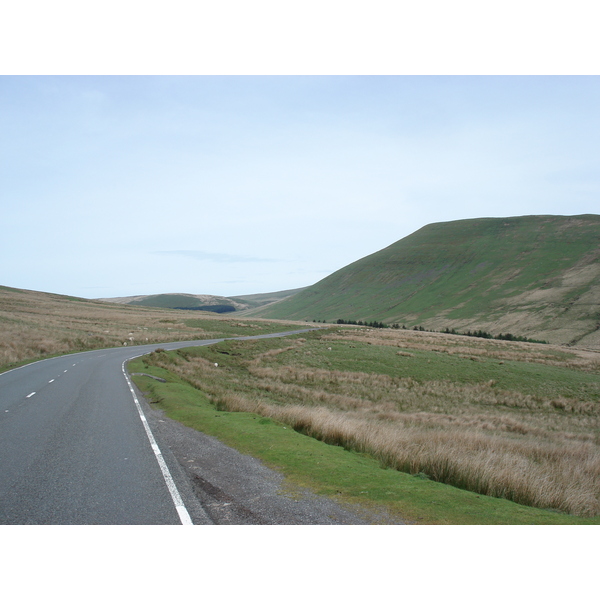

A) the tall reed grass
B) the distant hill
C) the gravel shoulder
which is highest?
the distant hill

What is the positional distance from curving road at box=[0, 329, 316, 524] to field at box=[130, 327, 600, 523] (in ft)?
7.75

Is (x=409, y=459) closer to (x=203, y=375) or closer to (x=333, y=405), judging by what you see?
(x=333, y=405)

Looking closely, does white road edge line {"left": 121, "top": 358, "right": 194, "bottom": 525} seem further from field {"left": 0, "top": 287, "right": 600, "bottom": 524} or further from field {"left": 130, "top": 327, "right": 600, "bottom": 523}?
field {"left": 0, "top": 287, "right": 600, "bottom": 524}

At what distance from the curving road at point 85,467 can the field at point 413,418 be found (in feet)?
7.75

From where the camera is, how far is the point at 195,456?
1030cm

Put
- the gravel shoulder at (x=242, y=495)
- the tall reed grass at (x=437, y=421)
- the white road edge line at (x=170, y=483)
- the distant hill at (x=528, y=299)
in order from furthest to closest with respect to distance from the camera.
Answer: the distant hill at (x=528, y=299), the tall reed grass at (x=437, y=421), the gravel shoulder at (x=242, y=495), the white road edge line at (x=170, y=483)

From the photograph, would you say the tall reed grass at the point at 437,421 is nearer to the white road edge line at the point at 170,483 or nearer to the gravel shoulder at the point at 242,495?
the gravel shoulder at the point at 242,495

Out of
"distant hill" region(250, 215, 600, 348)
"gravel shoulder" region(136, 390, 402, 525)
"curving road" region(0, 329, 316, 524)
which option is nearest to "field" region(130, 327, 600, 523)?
"gravel shoulder" region(136, 390, 402, 525)

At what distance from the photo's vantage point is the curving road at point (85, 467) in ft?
22.1

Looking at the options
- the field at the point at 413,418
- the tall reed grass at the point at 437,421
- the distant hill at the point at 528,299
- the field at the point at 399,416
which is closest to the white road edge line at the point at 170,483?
the field at the point at 413,418

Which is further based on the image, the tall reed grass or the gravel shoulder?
the tall reed grass

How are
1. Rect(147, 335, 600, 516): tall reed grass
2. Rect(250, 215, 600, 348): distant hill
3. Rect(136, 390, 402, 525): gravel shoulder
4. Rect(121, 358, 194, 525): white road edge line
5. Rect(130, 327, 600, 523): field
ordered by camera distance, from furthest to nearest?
1. Rect(250, 215, 600, 348): distant hill
2. Rect(147, 335, 600, 516): tall reed grass
3. Rect(130, 327, 600, 523): field
4. Rect(136, 390, 402, 525): gravel shoulder
5. Rect(121, 358, 194, 525): white road edge line

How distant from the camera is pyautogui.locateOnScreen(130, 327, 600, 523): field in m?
8.68

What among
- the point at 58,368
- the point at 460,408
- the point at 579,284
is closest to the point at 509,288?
the point at 579,284
